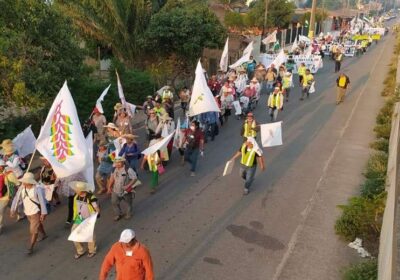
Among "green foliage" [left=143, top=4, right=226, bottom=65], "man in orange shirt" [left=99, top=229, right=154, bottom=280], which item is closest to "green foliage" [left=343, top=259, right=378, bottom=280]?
"man in orange shirt" [left=99, top=229, right=154, bottom=280]

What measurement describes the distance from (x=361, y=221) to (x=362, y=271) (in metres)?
1.55

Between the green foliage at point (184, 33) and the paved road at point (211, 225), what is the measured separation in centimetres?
867

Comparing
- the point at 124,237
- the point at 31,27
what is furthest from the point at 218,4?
the point at 124,237

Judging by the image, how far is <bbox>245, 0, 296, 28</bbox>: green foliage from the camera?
40688 millimetres

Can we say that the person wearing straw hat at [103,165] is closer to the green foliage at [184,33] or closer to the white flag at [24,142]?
the white flag at [24,142]

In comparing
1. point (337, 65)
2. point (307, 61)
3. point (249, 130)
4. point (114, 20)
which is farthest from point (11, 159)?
point (337, 65)

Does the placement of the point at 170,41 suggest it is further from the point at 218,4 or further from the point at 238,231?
the point at 218,4

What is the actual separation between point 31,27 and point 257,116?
896 centimetres

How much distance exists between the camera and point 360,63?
36.0m

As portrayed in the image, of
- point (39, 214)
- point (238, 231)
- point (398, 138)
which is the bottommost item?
point (238, 231)

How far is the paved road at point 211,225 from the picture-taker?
23.0 feet

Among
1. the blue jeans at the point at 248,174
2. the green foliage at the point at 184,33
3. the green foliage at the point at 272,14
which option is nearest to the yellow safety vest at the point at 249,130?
the blue jeans at the point at 248,174

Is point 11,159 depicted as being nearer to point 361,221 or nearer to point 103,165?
point 103,165

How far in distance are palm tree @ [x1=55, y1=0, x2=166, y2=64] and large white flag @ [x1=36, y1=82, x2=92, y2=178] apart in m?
11.6
